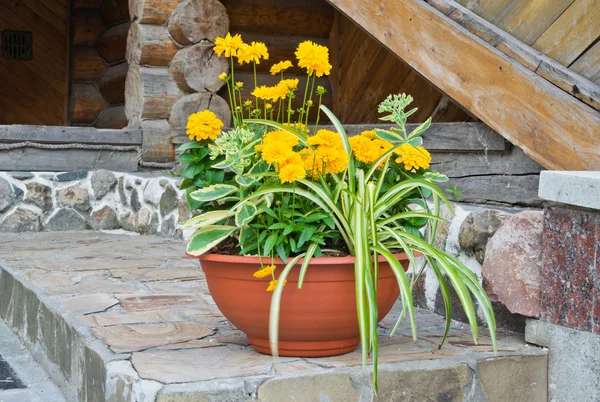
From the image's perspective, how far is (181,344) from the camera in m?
2.21

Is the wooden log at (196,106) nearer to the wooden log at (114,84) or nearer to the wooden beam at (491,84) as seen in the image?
the wooden beam at (491,84)

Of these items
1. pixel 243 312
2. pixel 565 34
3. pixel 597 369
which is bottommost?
pixel 597 369

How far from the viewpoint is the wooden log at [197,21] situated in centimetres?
500

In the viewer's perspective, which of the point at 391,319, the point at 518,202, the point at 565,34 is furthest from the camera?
the point at 518,202

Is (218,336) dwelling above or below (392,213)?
below

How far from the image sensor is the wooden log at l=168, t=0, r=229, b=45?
5004 millimetres

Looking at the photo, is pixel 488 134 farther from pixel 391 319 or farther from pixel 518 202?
pixel 391 319

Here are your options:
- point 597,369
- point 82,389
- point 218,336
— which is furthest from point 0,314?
point 597,369

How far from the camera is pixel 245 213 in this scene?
198 cm

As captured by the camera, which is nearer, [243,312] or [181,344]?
[243,312]

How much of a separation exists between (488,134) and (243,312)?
1905 millimetres

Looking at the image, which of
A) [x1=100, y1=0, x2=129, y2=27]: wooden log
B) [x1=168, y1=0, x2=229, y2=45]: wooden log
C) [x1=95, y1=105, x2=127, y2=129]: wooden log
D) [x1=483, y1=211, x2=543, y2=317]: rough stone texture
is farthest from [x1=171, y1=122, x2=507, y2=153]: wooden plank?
[x1=100, y1=0, x2=129, y2=27]: wooden log

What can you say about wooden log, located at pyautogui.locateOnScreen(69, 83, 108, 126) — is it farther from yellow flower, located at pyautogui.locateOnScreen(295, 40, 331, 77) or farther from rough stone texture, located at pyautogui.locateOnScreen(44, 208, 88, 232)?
yellow flower, located at pyautogui.locateOnScreen(295, 40, 331, 77)

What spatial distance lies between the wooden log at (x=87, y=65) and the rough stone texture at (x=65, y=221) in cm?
260
